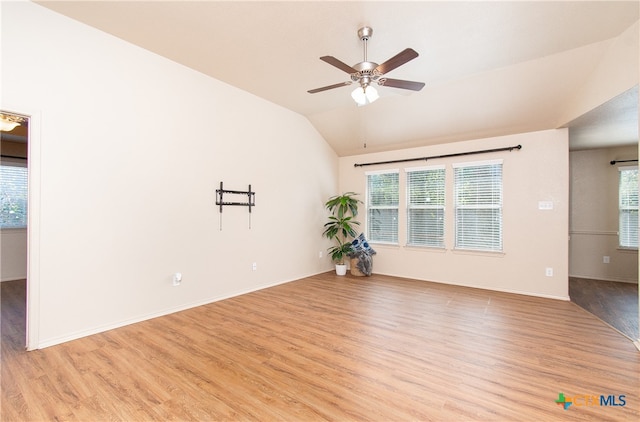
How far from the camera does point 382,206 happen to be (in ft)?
19.2

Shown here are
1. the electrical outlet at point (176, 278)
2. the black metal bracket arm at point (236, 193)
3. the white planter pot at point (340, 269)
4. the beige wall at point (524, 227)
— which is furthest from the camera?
the white planter pot at point (340, 269)

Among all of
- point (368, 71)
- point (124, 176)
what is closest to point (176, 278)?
point (124, 176)

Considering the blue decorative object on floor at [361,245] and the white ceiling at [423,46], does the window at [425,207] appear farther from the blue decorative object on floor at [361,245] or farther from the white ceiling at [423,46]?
the white ceiling at [423,46]

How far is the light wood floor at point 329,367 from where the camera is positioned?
1753mm

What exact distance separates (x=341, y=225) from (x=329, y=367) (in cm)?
380

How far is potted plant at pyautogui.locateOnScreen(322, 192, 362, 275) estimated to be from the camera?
225 inches

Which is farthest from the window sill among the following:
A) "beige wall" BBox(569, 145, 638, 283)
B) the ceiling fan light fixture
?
the ceiling fan light fixture

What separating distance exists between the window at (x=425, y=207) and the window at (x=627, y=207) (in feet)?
10.8

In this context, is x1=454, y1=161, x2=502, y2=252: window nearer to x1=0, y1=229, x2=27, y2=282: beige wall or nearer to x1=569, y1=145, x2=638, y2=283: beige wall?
x1=569, y1=145, x2=638, y2=283: beige wall

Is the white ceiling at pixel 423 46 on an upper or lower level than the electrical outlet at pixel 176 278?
upper

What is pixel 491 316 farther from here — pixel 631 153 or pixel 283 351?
pixel 631 153

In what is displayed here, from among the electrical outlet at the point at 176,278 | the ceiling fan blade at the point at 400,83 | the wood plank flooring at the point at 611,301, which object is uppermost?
the ceiling fan blade at the point at 400,83

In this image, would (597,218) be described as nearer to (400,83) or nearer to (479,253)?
(479,253)

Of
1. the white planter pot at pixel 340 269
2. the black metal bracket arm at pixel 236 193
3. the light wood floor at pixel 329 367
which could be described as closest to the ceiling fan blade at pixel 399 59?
the light wood floor at pixel 329 367
